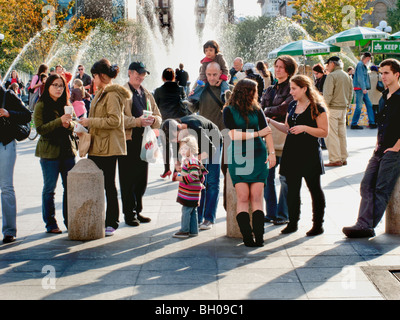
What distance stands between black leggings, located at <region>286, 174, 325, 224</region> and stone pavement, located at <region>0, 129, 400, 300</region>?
25cm

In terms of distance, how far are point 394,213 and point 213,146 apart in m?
2.24

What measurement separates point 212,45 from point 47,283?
4542 millimetres

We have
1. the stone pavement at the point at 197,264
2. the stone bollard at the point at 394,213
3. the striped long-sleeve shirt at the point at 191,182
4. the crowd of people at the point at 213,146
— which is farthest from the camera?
the stone bollard at the point at 394,213

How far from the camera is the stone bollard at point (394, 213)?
6.81m

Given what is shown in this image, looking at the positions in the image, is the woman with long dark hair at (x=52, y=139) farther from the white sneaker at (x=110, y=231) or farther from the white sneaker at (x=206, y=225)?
the white sneaker at (x=206, y=225)

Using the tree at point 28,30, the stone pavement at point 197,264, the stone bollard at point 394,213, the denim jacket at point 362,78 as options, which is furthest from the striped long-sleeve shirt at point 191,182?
the tree at point 28,30

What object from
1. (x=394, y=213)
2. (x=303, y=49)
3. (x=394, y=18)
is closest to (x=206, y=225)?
(x=394, y=213)

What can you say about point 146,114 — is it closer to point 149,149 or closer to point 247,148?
point 149,149

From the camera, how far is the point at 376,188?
6734 millimetres

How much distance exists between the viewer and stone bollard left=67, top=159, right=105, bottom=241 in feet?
21.8

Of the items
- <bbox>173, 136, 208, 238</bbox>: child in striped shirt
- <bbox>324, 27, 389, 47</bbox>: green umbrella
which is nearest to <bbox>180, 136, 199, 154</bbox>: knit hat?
<bbox>173, 136, 208, 238</bbox>: child in striped shirt

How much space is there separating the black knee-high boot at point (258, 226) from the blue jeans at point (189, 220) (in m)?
0.82

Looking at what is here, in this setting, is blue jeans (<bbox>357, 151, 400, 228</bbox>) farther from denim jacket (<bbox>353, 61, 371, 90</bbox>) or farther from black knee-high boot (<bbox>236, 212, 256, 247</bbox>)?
denim jacket (<bbox>353, 61, 371, 90</bbox>)
